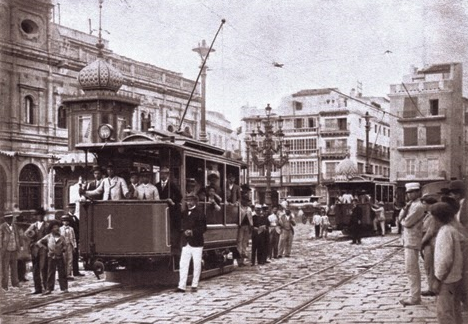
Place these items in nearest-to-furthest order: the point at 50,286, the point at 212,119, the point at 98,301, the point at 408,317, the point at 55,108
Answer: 1. the point at 408,317
2. the point at 98,301
3. the point at 50,286
4. the point at 55,108
5. the point at 212,119

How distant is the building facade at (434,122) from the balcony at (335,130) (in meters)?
38.9

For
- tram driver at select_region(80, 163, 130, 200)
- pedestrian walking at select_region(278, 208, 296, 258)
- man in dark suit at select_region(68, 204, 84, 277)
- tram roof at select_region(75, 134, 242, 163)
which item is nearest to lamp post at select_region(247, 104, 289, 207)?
pedestrian walking at select_region(278, 208, 296, 258)

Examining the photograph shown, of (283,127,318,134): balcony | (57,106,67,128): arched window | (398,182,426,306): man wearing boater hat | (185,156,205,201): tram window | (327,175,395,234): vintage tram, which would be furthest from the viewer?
(283,127,318,134): balcony

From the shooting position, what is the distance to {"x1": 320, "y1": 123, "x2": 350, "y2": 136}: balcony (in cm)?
5625

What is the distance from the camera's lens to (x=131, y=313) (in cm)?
880

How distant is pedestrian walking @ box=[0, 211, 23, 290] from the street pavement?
0.55 meters

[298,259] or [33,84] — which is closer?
[33,84]

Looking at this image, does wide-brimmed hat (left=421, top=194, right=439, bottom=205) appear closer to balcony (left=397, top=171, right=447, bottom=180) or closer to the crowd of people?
balcony (left=397, top=171, right=447, bottom=180)

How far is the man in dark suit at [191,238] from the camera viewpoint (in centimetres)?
1077

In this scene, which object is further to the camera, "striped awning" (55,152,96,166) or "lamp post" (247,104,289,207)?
"lamp post" (247,104,289,207)

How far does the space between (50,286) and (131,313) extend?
2.49 metres

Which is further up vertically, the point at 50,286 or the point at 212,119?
the point at 212,119

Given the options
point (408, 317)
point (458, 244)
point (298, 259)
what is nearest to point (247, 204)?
point (298, 259)

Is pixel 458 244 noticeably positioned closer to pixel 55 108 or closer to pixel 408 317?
pixel 408 317
